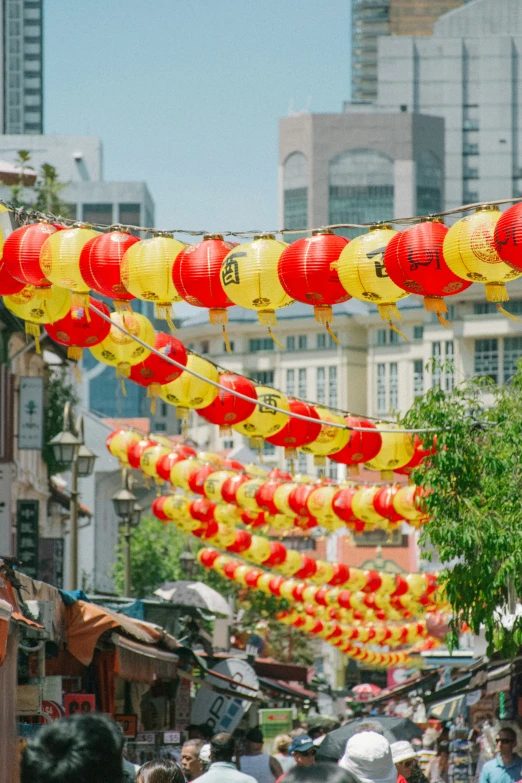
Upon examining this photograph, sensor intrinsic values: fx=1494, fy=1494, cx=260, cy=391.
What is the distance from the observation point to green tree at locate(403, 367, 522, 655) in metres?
14.5

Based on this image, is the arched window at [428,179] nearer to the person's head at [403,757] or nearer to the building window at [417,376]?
the building window at [417,376]

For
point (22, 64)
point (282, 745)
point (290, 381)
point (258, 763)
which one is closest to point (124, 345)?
point (258, 763)

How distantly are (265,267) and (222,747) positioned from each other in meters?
3.70

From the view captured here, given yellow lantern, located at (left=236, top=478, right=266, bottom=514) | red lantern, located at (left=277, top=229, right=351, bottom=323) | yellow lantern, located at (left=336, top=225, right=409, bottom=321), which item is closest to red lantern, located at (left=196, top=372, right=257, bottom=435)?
red lantern, located at (left=277, top=229, right=351, bottom=323)

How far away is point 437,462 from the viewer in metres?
14.9

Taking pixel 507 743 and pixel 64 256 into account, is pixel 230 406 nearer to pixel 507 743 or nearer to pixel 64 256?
pixel 507 743

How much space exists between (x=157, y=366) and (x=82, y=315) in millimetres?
1808

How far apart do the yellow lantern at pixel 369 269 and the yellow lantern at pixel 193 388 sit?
4817 millimetres

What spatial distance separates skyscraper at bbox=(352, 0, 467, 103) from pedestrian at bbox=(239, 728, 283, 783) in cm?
15128

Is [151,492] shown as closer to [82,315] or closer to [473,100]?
[82,315]

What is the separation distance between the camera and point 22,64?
15225 cm

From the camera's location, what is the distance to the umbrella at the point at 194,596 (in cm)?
2745

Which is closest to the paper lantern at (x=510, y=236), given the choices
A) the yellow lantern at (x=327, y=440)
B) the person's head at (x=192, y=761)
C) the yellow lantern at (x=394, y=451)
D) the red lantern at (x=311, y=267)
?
the red lantern at (x=311, y=267)

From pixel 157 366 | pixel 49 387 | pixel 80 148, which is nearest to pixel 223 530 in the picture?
pixel 49 387
